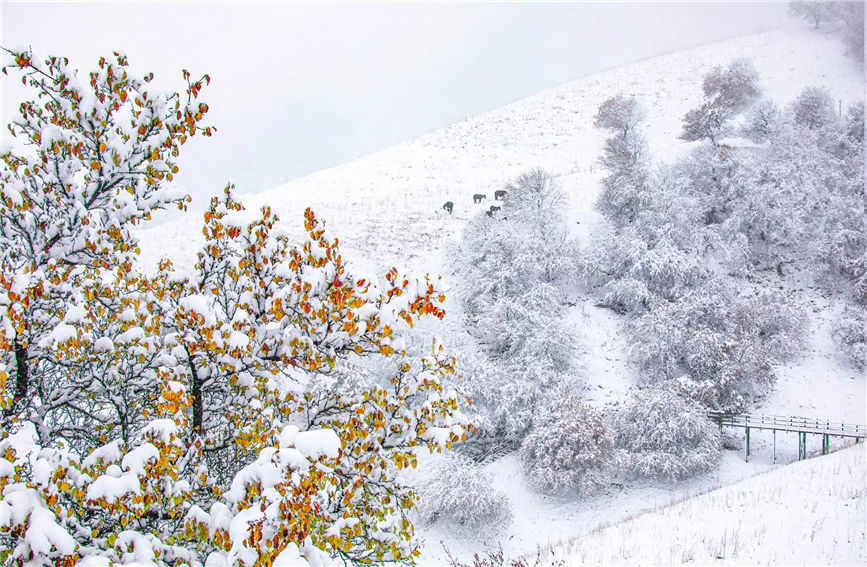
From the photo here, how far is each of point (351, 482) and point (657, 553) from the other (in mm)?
8328

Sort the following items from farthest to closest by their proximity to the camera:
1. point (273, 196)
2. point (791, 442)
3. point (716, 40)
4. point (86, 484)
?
point (716, 40)
point (273, 196)
point (791, 442)
point (86, 484)

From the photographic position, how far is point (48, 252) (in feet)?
17.0

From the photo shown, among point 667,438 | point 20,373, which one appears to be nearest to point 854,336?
point 667,438

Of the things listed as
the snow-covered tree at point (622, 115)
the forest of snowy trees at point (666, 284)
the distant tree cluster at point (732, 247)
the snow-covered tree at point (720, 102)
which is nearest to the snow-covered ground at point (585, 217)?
the forest of snowy trees at point (666, 284)

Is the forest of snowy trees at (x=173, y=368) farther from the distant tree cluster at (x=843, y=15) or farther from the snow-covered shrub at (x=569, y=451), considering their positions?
the distant tree cluster at (x=843, y=15)

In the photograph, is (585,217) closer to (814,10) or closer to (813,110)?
(813,110)

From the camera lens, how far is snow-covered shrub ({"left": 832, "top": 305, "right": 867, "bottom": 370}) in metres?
24.6

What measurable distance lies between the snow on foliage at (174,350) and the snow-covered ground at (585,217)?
2.72 metres

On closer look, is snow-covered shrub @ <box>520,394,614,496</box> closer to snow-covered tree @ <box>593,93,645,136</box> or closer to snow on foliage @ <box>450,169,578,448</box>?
snow on foliage @ <box>450,169,578,448</box>

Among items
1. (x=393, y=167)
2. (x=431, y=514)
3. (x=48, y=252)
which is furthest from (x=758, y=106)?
(x=48, y=252)

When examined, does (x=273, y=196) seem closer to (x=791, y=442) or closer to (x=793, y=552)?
(x=791, y=442)

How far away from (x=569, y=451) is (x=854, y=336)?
1726 centimetres

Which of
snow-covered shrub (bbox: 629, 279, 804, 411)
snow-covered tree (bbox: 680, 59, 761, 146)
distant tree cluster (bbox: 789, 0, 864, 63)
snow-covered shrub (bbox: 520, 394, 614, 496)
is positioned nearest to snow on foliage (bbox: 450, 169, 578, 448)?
snow-covered shrub (bbox: 520, 394, 614, 496)

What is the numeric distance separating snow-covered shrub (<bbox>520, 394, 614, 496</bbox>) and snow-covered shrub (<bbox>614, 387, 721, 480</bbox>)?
1.19 metres
